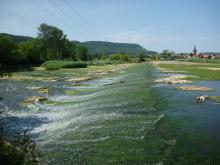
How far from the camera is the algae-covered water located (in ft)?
52.1

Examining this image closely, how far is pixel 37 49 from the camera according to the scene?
13488cm

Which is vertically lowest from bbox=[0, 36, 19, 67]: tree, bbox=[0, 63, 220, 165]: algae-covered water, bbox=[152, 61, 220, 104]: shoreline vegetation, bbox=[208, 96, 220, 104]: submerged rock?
bbox=[0, 63, 220, 165]: algae-covered water

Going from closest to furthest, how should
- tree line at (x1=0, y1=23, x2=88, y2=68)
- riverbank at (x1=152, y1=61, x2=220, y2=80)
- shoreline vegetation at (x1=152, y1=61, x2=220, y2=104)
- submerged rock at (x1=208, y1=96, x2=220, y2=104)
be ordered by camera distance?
submerged rock at (x1=208, y1=96, x2=220, y2=104) < shoreline vegetation at (x1=152, y1=61, x2=220, y2=104) < riverbank at (x1=152, y1=61, x2=220, y2=80) < tree line at (x1=0, y1=23, x2=88, y2=68)

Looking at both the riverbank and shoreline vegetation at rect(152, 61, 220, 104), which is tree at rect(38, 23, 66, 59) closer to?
the riverbank

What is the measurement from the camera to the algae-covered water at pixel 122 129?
1588 cm

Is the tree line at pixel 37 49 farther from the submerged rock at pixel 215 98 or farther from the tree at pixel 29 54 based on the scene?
the submerged rock at pixel 215 98

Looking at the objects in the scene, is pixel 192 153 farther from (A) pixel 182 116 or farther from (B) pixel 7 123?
(B) pixel 7 123

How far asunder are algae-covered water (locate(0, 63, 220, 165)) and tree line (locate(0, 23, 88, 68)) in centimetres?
5831

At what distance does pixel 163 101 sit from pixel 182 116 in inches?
299

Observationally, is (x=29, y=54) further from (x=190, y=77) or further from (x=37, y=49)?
(x=190, y=77)

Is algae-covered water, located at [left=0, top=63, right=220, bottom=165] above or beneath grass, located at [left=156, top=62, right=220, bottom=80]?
beneath

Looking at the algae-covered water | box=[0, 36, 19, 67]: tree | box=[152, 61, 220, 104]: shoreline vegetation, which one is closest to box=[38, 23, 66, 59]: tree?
box=[0, 36, 19, 67]: tree

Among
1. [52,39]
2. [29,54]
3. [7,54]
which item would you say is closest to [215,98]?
[7,54]

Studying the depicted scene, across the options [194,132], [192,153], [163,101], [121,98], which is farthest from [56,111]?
[192,153]
